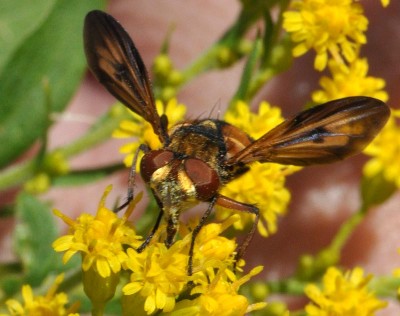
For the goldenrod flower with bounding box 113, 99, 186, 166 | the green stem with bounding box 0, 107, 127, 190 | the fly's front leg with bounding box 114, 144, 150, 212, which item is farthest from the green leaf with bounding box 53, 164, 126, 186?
the fly's front leg with bounding box 114, 144, 150, 212

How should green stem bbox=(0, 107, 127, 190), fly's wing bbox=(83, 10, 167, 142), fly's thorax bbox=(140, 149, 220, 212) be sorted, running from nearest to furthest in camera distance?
fly's thorax bbox=(140, 149, 220, 212)
fly's wing bbox=(83, 10, 167, 142)
green stem bbox=(0, 107, 127, 190)

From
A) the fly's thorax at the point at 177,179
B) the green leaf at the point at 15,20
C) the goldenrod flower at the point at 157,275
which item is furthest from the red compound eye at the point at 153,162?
the green leaf at the point at 15,20

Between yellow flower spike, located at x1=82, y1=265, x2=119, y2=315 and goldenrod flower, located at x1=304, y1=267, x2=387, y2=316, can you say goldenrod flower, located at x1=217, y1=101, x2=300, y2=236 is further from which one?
yellow flower spike, located at x1=82, y1=265, x2=119, y2=315

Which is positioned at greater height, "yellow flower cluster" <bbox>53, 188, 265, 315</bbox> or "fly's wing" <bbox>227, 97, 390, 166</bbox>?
"fly's wing" <bbox>227, 97, 390, 166</bbox>

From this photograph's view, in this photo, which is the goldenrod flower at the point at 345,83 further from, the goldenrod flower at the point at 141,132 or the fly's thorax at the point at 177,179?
the fly's thorax at the point at 177,179

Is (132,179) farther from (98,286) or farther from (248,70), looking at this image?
(248,70)

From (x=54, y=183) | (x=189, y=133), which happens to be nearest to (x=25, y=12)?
(x=54, y=183)
